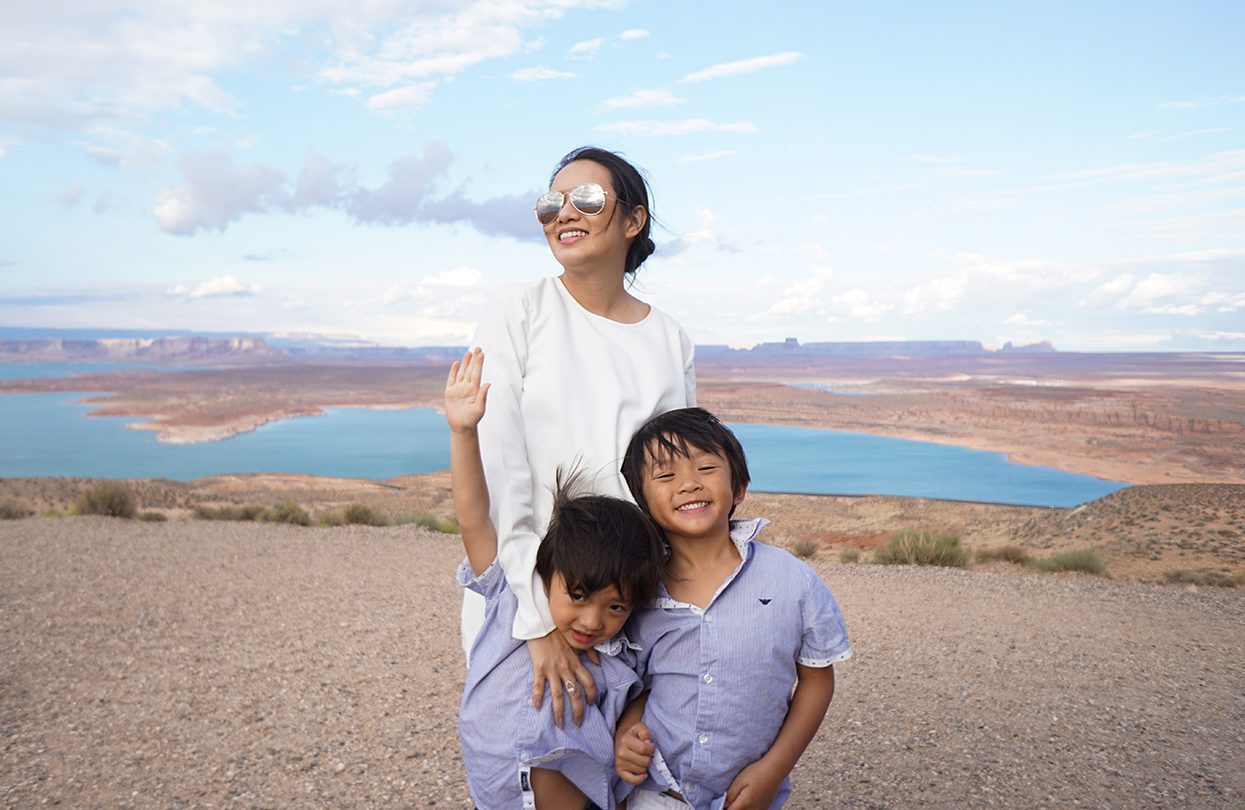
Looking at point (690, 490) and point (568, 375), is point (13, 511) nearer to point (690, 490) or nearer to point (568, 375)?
point (568, 375)

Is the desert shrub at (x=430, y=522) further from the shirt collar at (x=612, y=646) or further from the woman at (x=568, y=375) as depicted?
the shirt collar at (x=612, y=646)

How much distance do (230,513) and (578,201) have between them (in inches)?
571

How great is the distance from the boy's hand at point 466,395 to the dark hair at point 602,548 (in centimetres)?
34

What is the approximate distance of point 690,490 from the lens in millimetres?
2467

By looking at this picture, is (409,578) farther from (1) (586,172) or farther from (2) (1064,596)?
(1) (586,172)

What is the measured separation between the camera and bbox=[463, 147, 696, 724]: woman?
2.40 m

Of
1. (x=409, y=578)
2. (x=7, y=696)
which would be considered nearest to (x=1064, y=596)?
(x=409, y=578)

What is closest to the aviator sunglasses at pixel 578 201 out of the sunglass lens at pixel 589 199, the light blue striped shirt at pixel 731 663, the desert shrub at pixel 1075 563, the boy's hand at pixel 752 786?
the sunglass lens at pixel 589 199

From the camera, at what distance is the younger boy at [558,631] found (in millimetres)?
2334

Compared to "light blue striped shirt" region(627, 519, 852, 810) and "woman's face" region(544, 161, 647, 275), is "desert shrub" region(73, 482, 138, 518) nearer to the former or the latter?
"woman's face" region(544, 161, 647, 275)

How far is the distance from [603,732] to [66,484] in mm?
23374

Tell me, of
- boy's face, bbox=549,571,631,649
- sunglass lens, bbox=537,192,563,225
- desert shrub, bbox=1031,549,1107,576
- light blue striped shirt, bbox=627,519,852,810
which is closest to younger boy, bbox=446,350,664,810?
boy's face, bbox=549,571,631,649

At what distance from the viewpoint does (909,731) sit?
6.10m

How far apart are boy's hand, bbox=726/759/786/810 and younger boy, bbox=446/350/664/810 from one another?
33 cm
